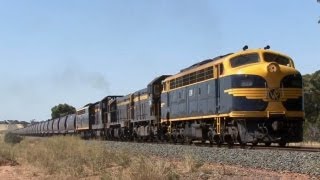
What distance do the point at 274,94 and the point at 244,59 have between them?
2.21 metres

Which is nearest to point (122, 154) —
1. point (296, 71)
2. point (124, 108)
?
point (296, 71)

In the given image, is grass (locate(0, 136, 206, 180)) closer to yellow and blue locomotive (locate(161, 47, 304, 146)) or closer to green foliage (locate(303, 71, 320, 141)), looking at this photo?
yellow and blue locomotive (locate(161, 47, 304, 146))

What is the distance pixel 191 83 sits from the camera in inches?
1051

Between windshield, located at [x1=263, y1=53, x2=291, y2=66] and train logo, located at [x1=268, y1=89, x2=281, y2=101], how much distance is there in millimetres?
1730

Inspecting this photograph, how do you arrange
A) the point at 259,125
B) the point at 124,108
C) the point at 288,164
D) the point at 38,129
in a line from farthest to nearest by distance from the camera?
the point at 38,129, the point at 124,108, the point at 259,125, the point at 288,164

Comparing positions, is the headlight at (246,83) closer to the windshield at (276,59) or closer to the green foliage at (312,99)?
the windshield at (276,59)

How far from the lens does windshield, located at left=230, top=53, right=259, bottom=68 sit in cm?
2236

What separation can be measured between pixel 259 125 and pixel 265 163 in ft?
19.5

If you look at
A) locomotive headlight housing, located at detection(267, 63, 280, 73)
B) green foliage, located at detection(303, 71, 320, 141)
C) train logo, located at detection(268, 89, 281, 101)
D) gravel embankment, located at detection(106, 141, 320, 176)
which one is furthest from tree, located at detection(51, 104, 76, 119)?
gravel embankment, located at detection(106, 141, 320, 176)

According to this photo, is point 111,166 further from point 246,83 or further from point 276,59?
point 276,59

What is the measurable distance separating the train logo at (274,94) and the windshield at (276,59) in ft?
A: 5.68

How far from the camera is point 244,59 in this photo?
22531 millimetres

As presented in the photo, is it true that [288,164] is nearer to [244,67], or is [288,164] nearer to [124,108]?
[244,67]

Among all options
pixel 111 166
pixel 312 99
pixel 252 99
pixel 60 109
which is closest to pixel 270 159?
pixel 111 166
